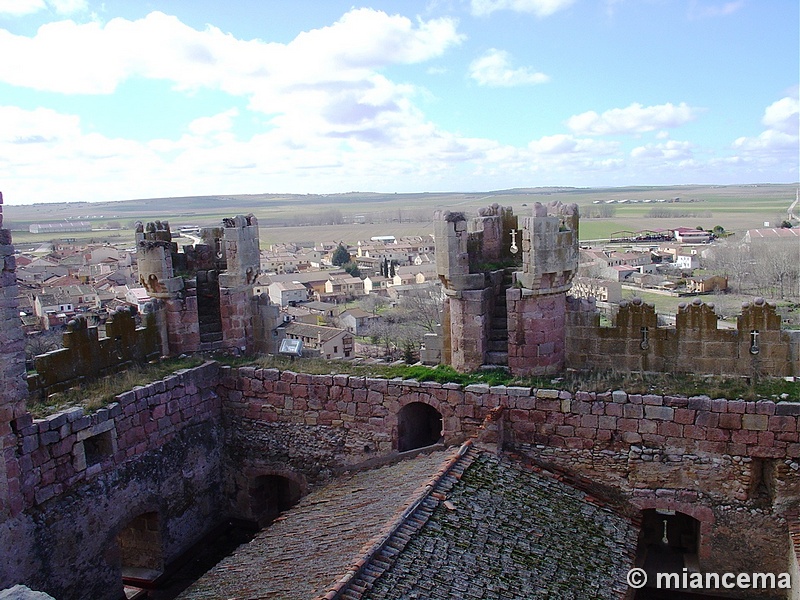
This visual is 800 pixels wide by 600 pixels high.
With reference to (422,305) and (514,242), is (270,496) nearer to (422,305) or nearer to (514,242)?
(514,242)

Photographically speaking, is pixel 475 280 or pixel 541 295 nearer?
pixel 541 295

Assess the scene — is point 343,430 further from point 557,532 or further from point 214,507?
point 557,532

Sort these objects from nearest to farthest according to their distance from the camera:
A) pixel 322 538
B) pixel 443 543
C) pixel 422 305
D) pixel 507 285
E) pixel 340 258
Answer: pixel 443 543 < pixel 322 538 < pixel 507 285 < pixel 422 305 < pixel 340 258

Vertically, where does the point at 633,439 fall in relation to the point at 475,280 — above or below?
below

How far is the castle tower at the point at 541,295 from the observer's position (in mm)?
12359

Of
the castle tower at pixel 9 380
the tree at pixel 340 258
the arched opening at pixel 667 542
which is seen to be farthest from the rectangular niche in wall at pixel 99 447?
the tree at pixel 340 258

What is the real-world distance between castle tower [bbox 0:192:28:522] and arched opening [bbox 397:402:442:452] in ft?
20.6

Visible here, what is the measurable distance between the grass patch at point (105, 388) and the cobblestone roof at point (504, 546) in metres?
5.85

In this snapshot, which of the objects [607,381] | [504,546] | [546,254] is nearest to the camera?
[504,546]

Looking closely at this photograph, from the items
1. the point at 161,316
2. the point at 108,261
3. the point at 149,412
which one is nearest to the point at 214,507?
the point at 149,412

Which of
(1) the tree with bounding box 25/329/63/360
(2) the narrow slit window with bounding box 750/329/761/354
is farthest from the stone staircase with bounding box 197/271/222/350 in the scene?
(1) the tree with bounding box 25/329/63/360

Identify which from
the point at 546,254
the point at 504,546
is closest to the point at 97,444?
the point at 504,546

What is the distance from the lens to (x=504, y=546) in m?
9.72

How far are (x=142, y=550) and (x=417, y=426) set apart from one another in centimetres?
571
